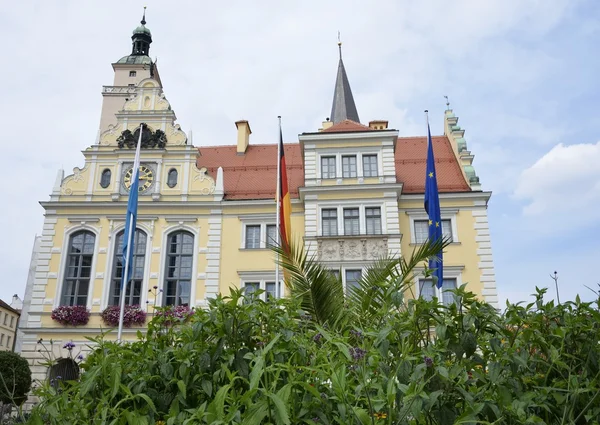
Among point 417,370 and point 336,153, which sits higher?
point 336,153

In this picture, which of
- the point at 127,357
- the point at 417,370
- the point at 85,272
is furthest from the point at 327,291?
the point at 85,272

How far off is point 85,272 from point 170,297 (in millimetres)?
4016

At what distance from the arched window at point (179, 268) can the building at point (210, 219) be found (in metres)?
0.04

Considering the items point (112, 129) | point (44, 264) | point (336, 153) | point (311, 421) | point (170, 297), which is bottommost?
point (311, 421)

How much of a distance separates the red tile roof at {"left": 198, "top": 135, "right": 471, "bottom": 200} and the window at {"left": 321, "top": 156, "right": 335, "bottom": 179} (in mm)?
1298

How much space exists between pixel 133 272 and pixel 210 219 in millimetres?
4043

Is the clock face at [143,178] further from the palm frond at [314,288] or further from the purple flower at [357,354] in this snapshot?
the purple flower at [357,354]

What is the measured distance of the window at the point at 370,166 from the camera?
23625mm

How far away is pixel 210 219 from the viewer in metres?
23.9

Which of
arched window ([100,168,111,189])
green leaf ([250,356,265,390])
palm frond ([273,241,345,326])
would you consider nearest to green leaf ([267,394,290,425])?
green leaf ([250,356,265,390])

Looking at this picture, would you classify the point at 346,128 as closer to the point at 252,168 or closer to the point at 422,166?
the point at 422,166

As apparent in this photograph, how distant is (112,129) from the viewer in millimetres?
25781

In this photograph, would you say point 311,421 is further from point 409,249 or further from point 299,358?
point 409,249

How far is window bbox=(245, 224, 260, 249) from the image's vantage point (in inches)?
932
